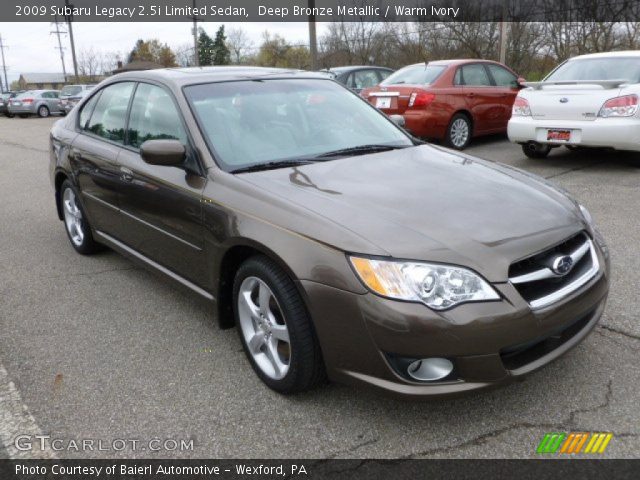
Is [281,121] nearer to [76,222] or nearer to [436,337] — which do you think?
Result: [436,337]

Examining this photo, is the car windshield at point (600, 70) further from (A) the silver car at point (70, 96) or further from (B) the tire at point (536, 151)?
(A) the silver car at point (70, 96)

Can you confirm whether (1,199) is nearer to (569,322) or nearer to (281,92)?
(281,92)

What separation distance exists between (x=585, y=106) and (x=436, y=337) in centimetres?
574

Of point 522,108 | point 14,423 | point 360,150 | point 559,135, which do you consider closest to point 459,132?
point 522,108

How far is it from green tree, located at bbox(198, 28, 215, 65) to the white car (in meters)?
60.2

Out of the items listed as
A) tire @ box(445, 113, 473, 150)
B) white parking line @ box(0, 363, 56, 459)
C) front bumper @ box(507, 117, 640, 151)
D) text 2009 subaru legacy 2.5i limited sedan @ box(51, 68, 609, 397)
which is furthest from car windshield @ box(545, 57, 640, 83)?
white parking line @ box(0, 363, 56, 459)

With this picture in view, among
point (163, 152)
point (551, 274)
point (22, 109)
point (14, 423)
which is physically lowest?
point (14, 423)

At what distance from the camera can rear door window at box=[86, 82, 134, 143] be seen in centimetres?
402

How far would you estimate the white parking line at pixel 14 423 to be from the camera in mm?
2408

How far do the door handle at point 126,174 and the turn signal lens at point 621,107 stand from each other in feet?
18.4

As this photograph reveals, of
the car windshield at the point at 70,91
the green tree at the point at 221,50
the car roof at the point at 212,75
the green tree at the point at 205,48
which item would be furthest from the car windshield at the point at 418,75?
the green tree at the point at 221,50

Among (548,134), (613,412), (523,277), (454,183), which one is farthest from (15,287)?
(548,134)

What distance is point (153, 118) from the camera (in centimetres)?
364

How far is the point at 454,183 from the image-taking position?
9.47 feet
